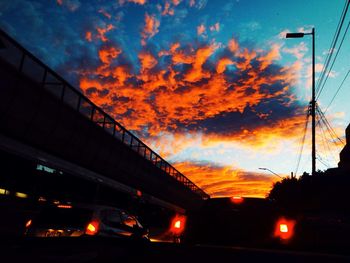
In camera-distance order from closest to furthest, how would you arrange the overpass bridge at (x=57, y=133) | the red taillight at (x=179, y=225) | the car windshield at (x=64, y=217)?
the red taillight at (x=179, y=225), the car windshield at (x=64, y=217), the overpass bridge at (x=57, y=133)

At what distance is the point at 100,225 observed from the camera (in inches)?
422

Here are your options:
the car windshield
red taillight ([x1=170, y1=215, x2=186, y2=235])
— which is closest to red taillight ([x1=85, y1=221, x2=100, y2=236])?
the car windshield

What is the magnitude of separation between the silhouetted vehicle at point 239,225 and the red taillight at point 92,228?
8.99 ft

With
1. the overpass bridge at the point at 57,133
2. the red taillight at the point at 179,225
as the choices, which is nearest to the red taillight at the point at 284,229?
the red taillight at the point at 179,225

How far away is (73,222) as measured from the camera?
10055 millimetres

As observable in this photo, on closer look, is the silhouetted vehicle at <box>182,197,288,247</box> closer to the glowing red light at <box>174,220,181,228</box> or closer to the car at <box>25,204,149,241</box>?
the glowing red light at <box>174,220,181,228</box>

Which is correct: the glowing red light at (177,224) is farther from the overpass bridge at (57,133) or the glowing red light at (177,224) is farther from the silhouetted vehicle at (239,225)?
the overpass bridge at (57,133)

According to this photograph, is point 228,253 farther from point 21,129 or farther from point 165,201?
point 165,201

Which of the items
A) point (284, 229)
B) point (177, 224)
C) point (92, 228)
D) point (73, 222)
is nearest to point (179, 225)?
point (177, 224)

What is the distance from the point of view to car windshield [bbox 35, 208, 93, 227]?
32.1 ft

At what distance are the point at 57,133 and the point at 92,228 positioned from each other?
53.7ft

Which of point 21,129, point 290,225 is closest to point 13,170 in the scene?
point 21,129

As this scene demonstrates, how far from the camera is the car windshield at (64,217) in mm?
9781

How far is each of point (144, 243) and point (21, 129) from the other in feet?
65.3
